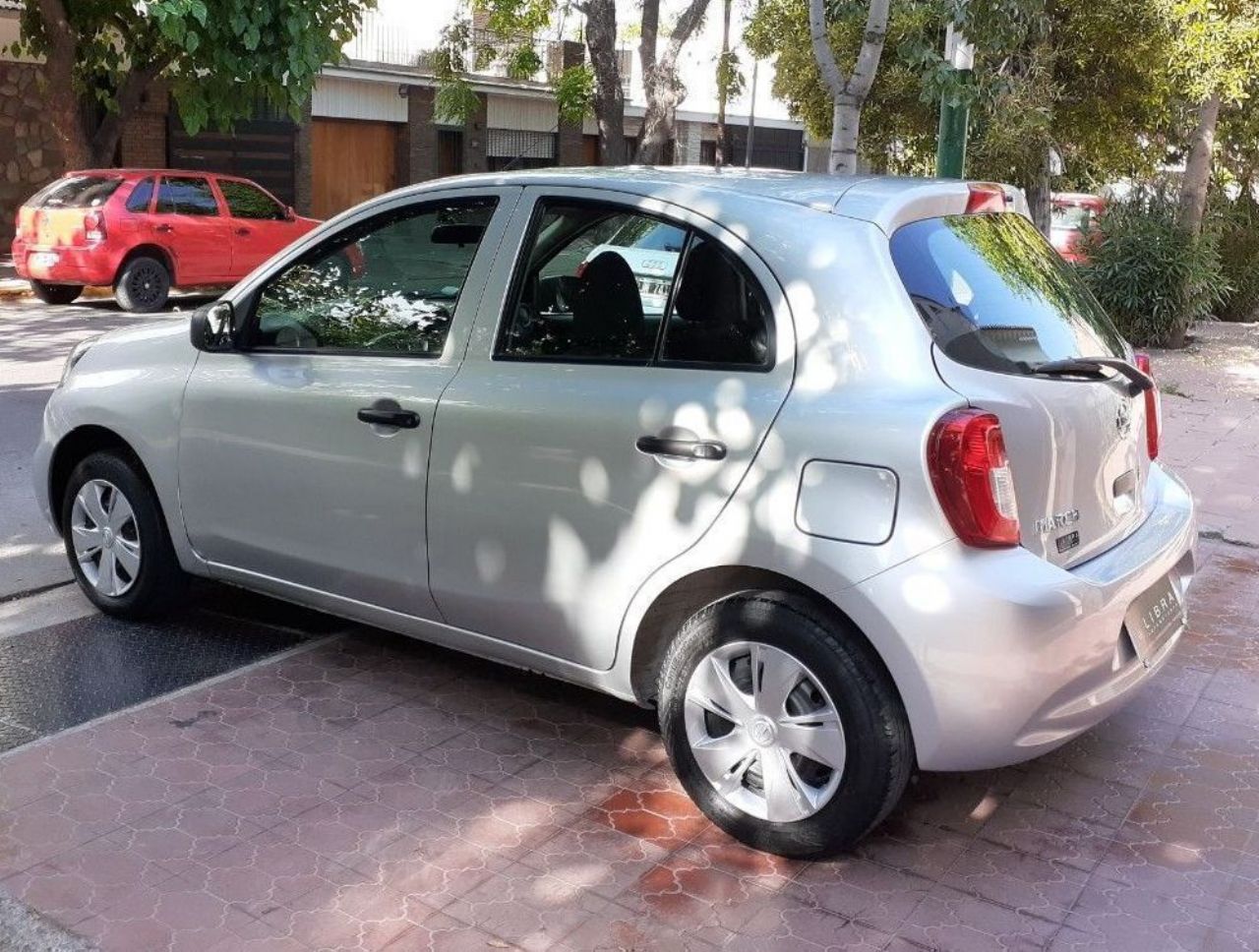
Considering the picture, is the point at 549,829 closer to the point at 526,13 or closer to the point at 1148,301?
the point at 1148,301

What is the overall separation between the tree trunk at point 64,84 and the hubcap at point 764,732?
1705 centimetres

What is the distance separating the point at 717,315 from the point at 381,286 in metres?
1.29

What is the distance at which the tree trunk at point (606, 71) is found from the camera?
74.9 ft

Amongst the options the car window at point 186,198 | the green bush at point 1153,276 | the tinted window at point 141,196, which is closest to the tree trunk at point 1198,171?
the green bush at point 1153,276

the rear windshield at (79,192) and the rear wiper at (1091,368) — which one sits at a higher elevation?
the rear windshield at (79,192)

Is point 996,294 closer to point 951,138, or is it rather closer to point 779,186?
point 779,186

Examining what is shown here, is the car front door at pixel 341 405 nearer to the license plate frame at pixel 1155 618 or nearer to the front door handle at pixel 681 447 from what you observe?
the front door handle at pixel 681 447

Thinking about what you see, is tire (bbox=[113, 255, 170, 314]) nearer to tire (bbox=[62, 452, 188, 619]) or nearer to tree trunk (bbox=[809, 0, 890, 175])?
tree trunk (bbox=[809, 0, 890, 175])

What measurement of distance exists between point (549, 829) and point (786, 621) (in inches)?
35.2

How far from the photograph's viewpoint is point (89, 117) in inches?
860

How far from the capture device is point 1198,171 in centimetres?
1619

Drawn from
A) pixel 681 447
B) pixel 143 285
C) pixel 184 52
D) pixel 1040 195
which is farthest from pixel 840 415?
pixel 184 52

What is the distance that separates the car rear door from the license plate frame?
19 cm

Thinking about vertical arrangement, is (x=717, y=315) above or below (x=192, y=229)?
above
